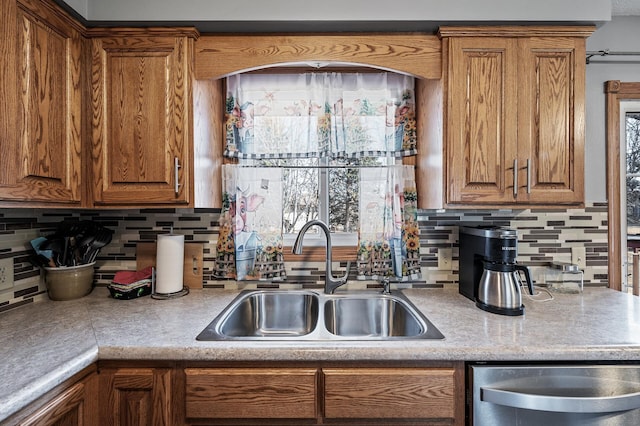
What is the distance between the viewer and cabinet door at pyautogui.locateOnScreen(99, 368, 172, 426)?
1.06 meters

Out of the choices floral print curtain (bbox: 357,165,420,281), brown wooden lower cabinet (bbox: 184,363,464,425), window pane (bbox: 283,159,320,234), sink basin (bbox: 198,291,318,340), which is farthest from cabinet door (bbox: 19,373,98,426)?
floral print curtain (bbox: 357,165,420,281)

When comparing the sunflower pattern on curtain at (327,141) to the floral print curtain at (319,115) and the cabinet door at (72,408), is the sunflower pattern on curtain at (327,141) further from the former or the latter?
the cabinet door at (72,408)

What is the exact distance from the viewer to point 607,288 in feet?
5.72

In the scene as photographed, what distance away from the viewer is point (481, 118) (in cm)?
141

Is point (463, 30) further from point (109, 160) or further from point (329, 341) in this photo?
point (109, 160)

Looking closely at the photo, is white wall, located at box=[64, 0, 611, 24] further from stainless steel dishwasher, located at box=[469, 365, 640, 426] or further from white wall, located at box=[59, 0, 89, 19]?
stainless steel dishwasher, located at box=[469, 365, 640, 426]

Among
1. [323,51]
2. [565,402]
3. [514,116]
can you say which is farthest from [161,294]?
[514,116]

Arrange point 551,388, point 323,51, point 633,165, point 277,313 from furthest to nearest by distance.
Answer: point 633,165 → point 277,313 → point 323,51 → point 551,388

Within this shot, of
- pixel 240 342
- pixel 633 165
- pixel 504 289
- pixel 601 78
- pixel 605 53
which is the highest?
pixel 605 53

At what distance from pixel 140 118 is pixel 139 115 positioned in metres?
0.01

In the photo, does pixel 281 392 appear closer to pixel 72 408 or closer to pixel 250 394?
pixel 250 394

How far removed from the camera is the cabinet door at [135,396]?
1062 mm

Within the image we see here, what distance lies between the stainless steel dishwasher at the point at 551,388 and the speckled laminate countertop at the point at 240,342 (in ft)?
0.13

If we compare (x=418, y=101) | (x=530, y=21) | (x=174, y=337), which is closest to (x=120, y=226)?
(x=174, y=337)
